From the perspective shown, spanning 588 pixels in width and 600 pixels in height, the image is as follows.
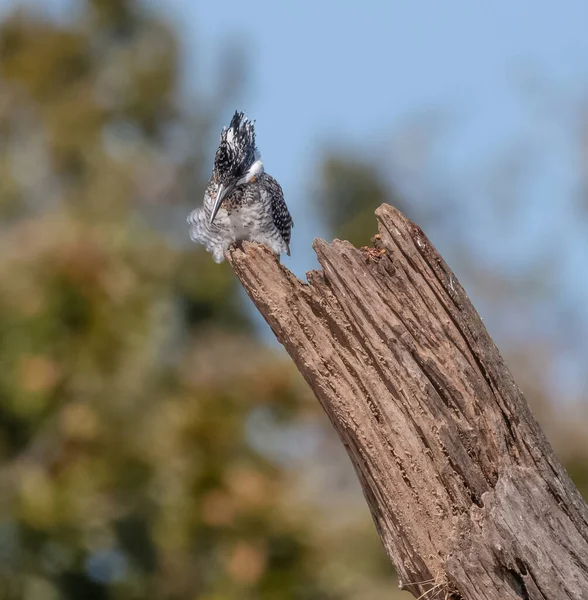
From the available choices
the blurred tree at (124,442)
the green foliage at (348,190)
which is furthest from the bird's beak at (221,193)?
the green foliage at (348,190)

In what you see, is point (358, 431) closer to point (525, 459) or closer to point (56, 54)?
point (525, 459)

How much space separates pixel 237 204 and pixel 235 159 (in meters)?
0.27

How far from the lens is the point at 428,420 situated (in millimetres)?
4094

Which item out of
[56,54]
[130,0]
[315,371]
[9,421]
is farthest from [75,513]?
[130,0]

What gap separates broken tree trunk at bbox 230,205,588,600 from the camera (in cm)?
394

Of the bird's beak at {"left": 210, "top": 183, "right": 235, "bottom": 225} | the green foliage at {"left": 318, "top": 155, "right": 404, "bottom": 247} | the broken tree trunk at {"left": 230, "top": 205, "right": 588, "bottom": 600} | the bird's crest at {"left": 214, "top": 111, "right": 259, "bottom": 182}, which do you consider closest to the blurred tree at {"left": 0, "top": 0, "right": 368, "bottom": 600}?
the bird's crest at {"left": 214, "top": 111, "right": 259, "bottom": 182}

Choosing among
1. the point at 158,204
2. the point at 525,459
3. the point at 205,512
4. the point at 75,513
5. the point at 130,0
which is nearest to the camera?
the point at 525,459

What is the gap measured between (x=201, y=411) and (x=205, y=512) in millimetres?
1061

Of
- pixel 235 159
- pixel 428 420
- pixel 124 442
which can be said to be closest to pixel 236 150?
pixel 235 159

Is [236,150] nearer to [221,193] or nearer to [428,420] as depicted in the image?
[221,193]

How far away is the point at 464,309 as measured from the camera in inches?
165

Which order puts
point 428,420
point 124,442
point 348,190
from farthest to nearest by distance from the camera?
point 348,190
point 124,442
point 428,420

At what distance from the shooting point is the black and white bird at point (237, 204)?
20.3 feet

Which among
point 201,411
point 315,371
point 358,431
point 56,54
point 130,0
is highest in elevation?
point 130,0
